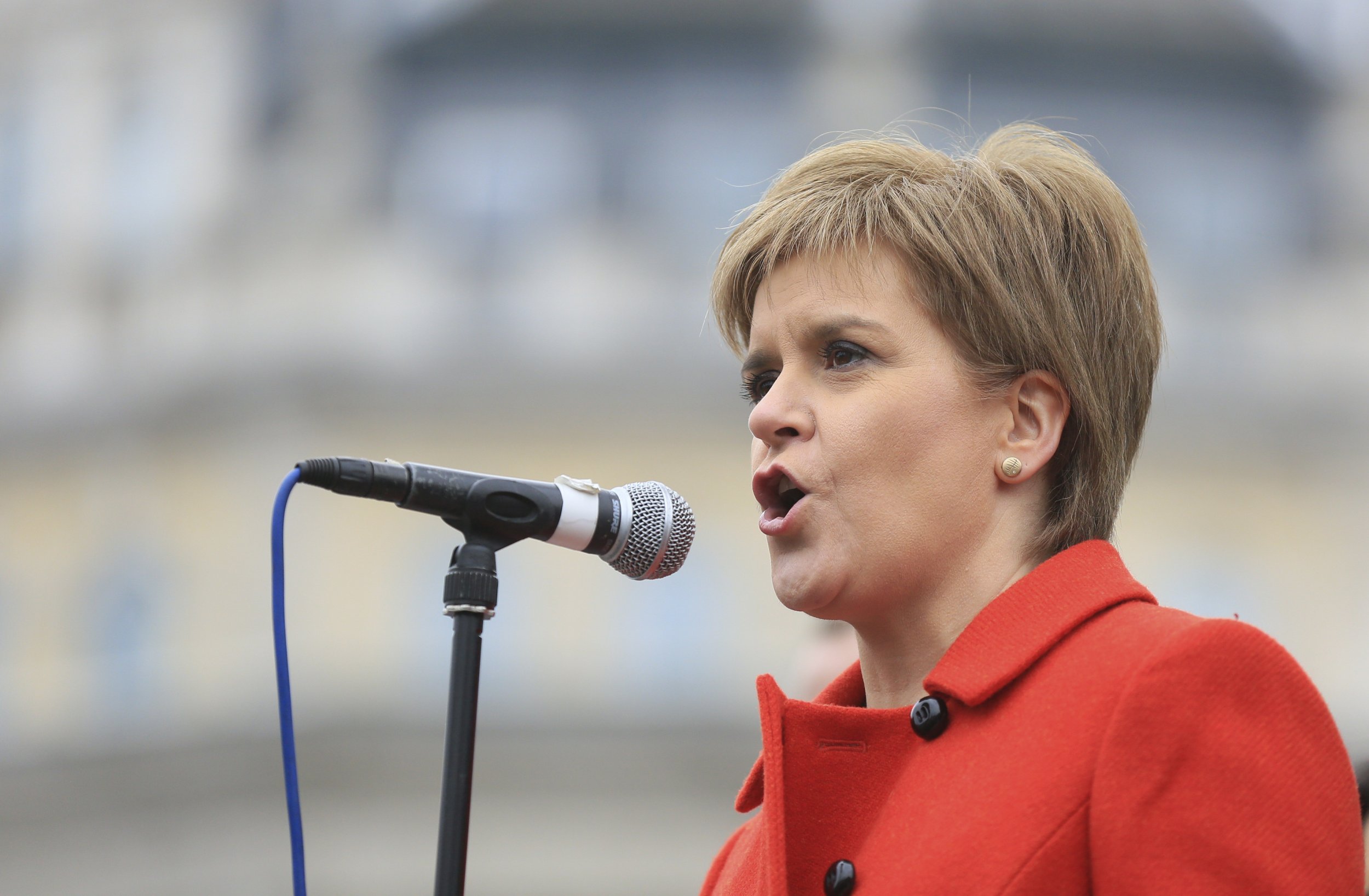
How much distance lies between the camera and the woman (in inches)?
95.7

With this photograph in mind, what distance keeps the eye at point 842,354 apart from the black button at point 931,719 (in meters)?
0.57

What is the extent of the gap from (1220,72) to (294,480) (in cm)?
1898

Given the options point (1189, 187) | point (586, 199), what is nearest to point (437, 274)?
point (586, 199)

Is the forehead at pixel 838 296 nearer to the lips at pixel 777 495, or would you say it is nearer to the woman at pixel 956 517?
the woman at pixel 956 517

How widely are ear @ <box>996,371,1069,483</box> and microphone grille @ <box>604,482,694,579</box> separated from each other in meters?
0.54

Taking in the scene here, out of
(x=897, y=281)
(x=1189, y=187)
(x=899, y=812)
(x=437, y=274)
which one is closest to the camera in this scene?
(x=899, y=812)

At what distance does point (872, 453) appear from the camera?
281cm

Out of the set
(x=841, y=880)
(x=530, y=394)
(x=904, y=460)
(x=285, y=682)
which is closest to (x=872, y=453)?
(x=904, y=460)

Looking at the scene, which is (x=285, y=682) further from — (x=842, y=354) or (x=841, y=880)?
(x=842, y=354)

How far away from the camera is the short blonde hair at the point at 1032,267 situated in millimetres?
2867

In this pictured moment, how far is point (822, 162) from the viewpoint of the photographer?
3135mm

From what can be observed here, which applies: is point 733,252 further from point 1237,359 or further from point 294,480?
point 1237,359

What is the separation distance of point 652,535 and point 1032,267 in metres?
0.77

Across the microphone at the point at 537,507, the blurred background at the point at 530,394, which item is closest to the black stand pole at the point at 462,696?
the microphone at the point at 537,507
